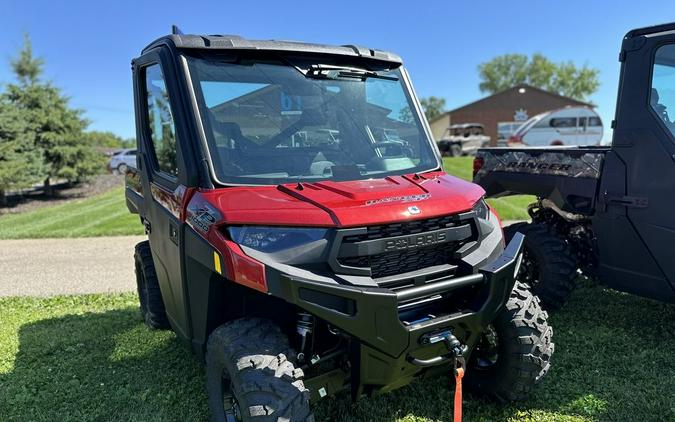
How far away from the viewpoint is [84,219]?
452 inches

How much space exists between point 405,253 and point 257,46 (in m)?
1.46

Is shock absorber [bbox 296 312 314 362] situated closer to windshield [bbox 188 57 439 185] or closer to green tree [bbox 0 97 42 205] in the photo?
windshield [bbox 188 57 439 185]

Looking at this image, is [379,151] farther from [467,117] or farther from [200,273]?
[467,117]

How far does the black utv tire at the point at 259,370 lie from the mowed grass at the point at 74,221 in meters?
7.76

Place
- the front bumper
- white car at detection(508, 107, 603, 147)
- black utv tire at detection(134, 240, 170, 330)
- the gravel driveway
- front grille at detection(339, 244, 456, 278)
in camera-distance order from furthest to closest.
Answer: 1. white car at detection(508, 107, 603, 147)
2. the gravel driveway
3. black utv tire at detection(134, 240, 170, 330)
4. front grille at detection(339, 244, 456, 278)
5. the front bumper

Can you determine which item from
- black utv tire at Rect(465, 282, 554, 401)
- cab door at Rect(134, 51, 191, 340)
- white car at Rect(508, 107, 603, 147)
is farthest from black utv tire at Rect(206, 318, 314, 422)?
white car at Rect(508, 107, 603, 147)

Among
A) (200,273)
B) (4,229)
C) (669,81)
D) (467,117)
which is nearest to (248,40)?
(200,273)

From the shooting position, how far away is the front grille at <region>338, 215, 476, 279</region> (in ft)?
7.64

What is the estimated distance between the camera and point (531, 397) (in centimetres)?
323

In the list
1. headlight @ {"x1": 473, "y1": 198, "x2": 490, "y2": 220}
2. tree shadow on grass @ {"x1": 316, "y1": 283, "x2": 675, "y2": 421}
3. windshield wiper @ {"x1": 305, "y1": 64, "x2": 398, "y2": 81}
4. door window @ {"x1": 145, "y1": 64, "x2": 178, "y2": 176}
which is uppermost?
windshield wiper @ {"x1": 305, "y1": 64, "x2": 398, "y2": 81}

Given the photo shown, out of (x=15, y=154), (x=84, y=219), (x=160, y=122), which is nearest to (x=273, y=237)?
(x=160, y=122)

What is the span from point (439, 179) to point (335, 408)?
5.19 feet

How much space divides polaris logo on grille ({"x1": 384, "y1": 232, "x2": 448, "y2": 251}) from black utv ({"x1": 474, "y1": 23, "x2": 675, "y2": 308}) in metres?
2.27

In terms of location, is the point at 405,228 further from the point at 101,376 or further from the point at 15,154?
the point at 15,154
